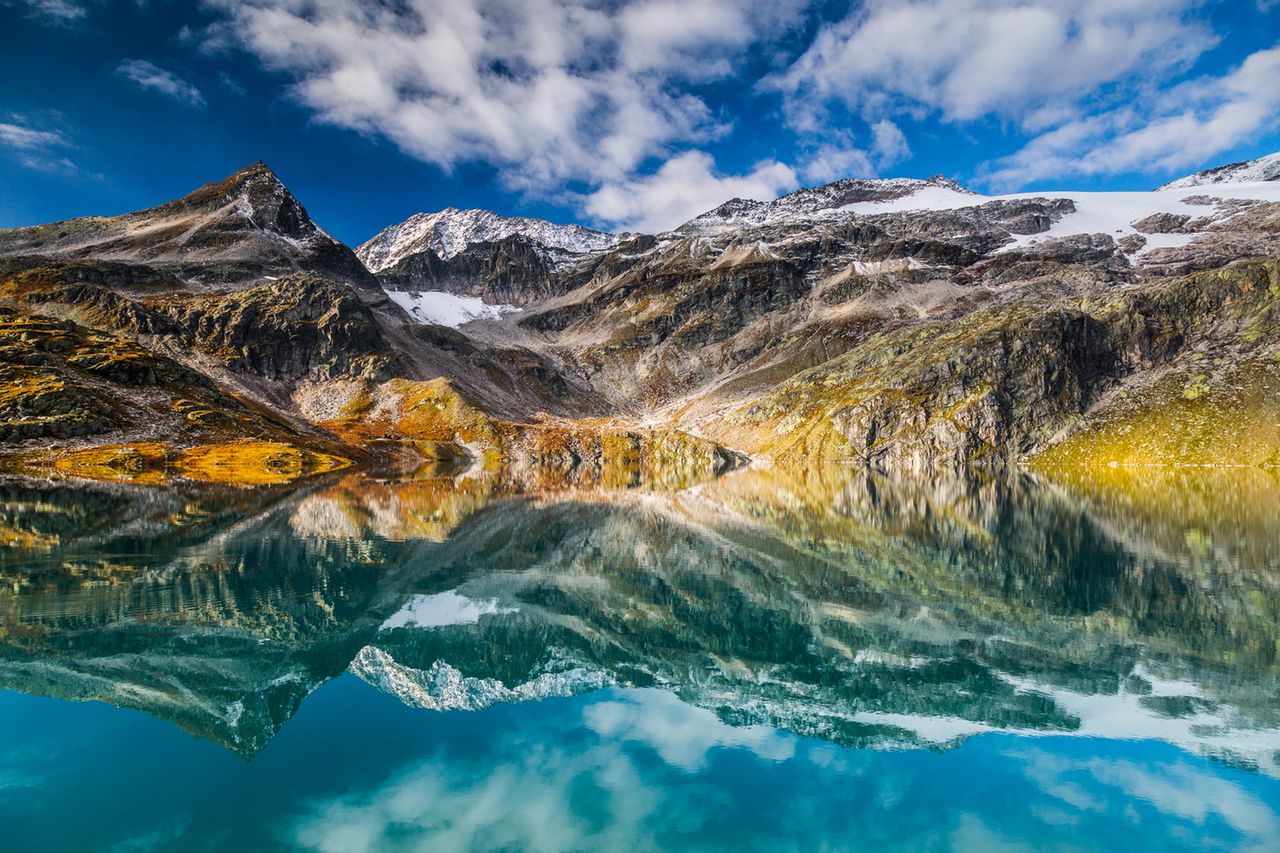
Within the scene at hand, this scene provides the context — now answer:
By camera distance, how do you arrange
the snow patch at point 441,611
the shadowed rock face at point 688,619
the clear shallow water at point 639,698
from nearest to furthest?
the clear shallow water at point 639,698, the shadowed rock face at point 688,619, the snow patch at point 441,611

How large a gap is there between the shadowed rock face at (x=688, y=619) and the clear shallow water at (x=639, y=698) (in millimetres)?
164

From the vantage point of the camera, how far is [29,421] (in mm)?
116938

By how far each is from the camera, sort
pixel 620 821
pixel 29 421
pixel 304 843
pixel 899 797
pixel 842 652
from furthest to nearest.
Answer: pixel 29 421 → pixel 842 652 → pixel 899 797 → pixel 620 821 → pixel 304 843

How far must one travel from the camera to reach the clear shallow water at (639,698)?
12.5m

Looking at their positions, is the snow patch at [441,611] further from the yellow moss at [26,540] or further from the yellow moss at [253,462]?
the yellow moss at [253,462]

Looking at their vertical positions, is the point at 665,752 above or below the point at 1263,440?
below

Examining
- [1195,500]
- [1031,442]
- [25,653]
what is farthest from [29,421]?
[1031,442]

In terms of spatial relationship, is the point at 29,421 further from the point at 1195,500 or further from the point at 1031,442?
the point at 1031,442

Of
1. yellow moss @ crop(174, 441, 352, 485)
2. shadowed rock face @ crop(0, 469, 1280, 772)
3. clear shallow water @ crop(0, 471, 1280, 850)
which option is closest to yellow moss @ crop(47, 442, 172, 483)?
yellow moss @ crop(174, 441, 352, 485)

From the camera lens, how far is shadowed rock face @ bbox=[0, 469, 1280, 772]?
1823 cm

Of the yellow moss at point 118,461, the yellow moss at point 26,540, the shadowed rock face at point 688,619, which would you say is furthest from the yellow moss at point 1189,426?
the yellow moss at point 118,461

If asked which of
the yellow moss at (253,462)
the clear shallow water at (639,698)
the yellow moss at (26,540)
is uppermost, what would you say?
the yellow moss at (253,462)

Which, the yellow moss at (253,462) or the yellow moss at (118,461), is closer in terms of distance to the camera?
the yellow moss at (118,461)

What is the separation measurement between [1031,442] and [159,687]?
643ft
